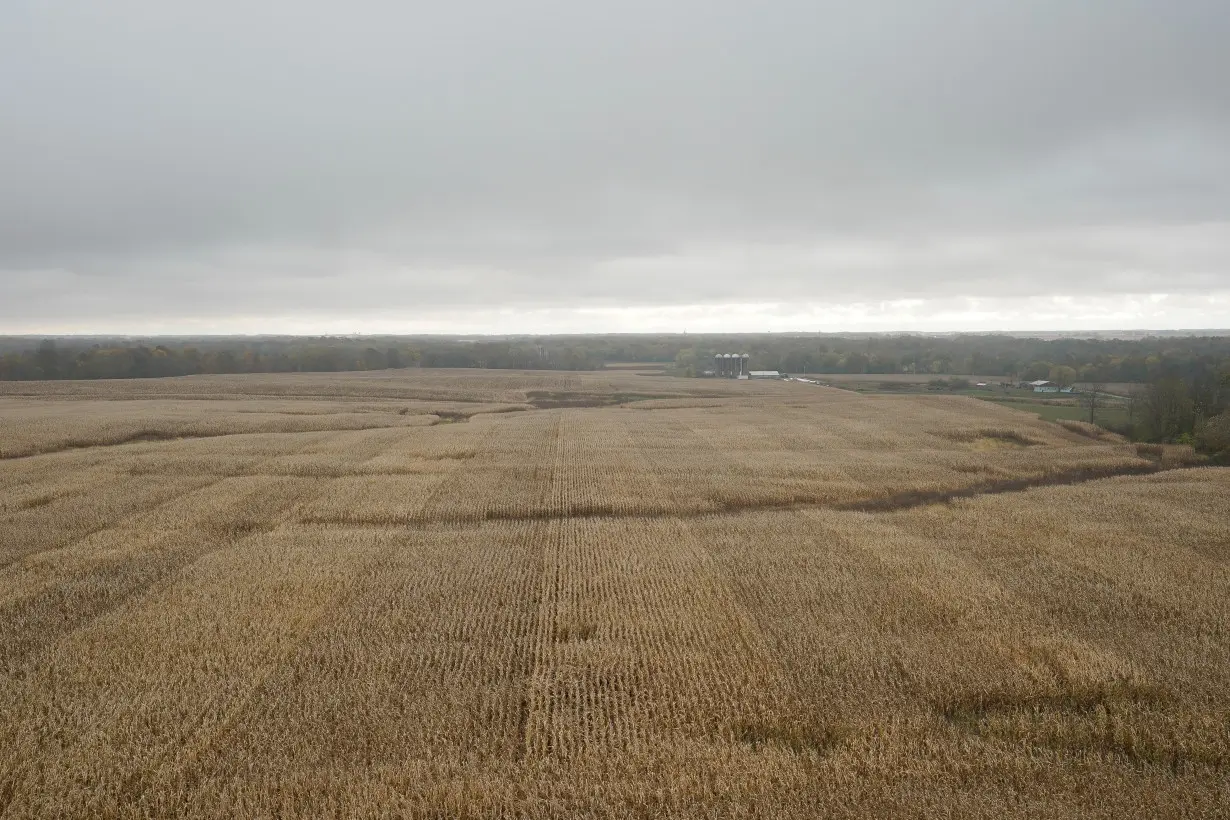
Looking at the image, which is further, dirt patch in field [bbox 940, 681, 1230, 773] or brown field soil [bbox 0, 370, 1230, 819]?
dirt patch in field [bbox 940, 681, 1230, 773]

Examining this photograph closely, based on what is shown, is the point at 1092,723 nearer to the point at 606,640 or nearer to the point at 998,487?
the point at 606,640

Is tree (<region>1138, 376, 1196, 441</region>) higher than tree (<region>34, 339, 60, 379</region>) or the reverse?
the reverse

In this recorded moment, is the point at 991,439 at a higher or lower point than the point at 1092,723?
higher

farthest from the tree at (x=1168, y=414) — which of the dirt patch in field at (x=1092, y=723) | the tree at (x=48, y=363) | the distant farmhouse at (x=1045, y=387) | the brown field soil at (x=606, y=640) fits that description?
the tree at (x=48, y=363)

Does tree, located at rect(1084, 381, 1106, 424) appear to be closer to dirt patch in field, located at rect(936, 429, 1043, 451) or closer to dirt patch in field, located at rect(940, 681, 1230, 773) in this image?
dirt patch in field, located at rect(936, 429, 1043, 451)

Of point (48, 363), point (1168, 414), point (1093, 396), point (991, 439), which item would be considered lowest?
point (991, 439)

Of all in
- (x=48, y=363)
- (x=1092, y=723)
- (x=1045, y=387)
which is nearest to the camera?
(x=1092, y=723)

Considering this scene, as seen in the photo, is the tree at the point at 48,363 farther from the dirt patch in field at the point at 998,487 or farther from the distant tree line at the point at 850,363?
the dirt patch in field at the point at 998,487

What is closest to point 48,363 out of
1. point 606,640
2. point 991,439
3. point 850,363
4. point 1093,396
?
point 606,640

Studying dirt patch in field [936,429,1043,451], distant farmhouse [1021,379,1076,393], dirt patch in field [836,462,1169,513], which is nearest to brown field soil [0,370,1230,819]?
dirt patch in field [836,462,1169,513]
